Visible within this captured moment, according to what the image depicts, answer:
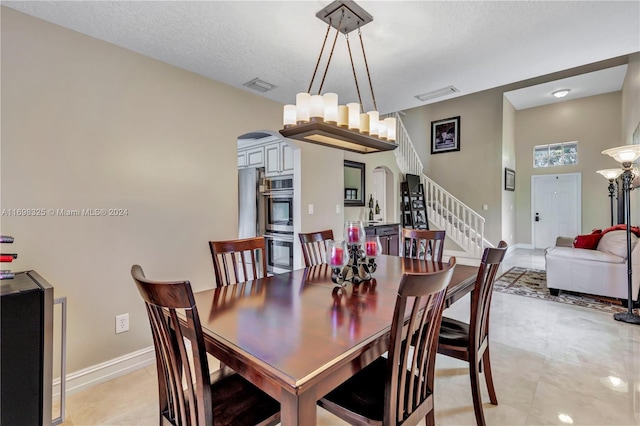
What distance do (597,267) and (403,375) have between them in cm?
386

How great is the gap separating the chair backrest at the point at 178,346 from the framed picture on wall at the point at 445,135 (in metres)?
7.38

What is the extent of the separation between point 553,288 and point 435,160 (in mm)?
4246

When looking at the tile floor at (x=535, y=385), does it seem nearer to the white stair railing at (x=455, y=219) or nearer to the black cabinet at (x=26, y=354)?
the black cabinet at (x=26, y=354)

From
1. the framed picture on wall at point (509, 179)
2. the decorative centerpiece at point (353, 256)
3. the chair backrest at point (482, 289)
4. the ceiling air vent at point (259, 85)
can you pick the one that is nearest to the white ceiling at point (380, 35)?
the ceiling air vent at point (259, 85)

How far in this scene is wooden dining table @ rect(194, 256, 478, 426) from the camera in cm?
89

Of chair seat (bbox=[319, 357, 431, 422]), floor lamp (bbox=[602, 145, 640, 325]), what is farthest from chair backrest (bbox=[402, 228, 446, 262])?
floor lamp (bbox=[602, 145, 640, 325])

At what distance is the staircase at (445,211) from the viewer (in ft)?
20.0

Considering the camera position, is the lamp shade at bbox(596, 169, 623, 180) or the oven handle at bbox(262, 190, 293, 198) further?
the lamp shade at bbox(596, 169, 623, 180)

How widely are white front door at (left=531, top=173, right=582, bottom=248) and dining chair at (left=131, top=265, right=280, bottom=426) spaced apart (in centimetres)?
848

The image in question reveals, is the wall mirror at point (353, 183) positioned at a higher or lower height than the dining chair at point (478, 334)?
higher

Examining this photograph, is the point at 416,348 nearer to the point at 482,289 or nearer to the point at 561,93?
the point at 482,289

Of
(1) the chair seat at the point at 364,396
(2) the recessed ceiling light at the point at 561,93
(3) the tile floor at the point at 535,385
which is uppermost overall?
(2) the recessed ceiling light at the point at 561,93

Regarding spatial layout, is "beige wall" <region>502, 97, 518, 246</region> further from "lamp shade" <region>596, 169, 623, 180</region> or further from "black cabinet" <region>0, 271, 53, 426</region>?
"black cabinet" <region>0, 271, 53, 426</region>

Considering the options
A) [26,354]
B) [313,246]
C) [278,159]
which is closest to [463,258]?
[278,159]
